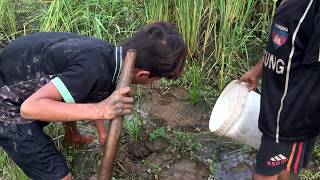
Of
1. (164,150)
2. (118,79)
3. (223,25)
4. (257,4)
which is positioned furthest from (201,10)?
(118,79)

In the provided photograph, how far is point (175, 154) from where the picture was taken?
2938mm

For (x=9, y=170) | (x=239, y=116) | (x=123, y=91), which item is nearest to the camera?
(x=123, y=91)

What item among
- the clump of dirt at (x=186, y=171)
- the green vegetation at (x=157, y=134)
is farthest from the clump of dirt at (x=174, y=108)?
the clump of dirt at (x=186, y=171)

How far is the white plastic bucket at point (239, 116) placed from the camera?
234 centimetres

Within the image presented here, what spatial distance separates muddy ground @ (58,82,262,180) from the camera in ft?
9.20

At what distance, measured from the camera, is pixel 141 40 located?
6.48ft

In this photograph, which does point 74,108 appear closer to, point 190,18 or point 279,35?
point 279,35

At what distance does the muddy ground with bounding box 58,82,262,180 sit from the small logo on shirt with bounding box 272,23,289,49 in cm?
109

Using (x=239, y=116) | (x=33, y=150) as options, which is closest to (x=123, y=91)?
(x=33, y=150)

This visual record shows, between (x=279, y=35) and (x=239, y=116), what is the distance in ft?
1.75

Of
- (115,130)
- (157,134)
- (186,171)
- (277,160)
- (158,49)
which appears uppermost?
(158,49)

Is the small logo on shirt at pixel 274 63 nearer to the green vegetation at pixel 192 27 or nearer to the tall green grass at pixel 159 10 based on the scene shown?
the green vegetation at pixel 192 27

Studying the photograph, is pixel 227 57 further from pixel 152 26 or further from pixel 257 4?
pixel 152 26

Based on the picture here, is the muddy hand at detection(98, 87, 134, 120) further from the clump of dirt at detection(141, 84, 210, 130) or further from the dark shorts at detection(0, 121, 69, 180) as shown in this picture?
the clump of dirt at detection(141, 84, 210, 130)
